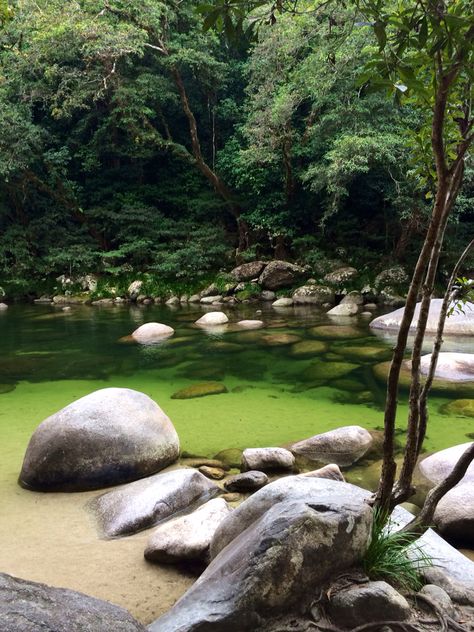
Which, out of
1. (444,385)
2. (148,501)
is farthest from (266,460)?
(444,385)

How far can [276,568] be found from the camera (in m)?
1.75

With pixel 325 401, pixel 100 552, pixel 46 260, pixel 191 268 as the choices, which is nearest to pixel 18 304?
pixel 46 260

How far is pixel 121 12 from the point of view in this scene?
14.2 metres

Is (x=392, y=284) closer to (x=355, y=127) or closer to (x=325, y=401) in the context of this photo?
(x=355, y=127)

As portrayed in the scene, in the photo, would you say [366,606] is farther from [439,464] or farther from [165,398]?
[165,398]

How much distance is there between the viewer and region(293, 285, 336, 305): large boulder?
15.0 meters

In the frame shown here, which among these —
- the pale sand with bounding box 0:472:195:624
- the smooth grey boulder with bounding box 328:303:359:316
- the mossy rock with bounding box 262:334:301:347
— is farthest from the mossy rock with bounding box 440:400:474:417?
the smooth grey boulder with bounding box 328:303:359:316

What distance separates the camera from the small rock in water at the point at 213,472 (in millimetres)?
3842

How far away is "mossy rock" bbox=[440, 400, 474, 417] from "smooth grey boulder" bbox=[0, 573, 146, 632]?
14.7 feet

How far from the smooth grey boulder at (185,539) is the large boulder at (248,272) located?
1424 centimetres

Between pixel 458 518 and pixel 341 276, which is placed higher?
pixel 341 276

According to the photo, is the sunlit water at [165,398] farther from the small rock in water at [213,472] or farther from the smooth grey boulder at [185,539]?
the small rock in water at [213,472]

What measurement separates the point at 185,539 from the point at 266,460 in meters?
1.27

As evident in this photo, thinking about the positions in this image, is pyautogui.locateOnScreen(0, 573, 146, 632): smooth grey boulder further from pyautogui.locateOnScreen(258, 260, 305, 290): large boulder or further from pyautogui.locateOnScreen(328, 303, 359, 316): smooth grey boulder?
pyautogui.locateOnScreen(258, 260, 305, 290): large boulder
